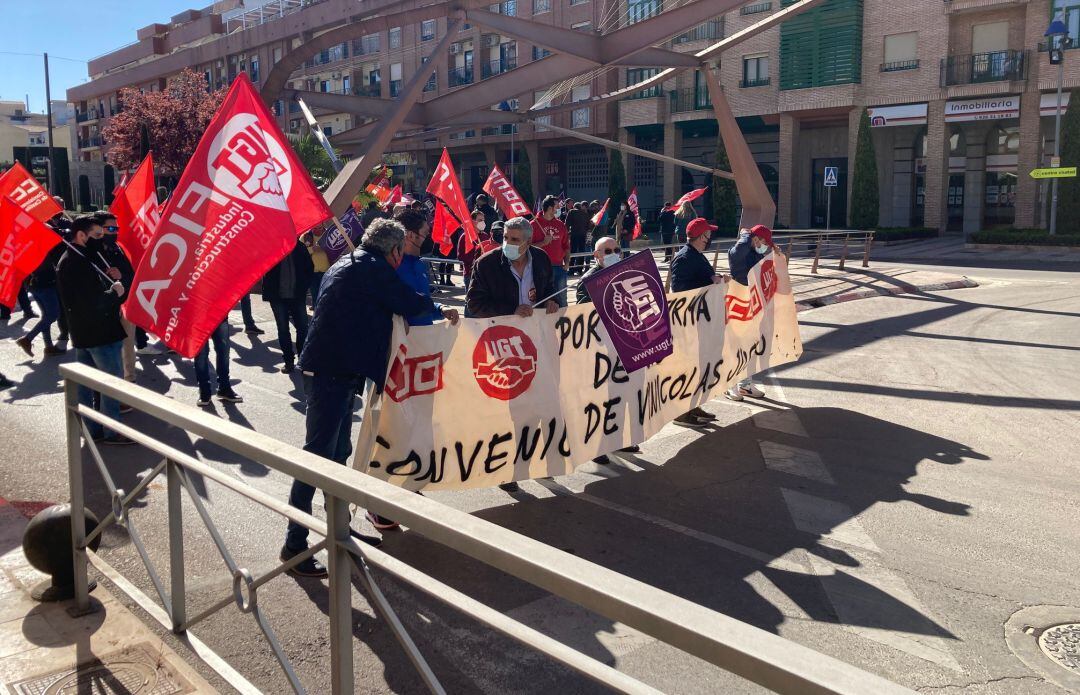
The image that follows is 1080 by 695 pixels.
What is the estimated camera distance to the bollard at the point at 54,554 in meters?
4.37

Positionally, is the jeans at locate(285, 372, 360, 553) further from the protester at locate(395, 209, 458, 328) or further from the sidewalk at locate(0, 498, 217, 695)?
the sidewalk at locate(0, 498, 217, 695)

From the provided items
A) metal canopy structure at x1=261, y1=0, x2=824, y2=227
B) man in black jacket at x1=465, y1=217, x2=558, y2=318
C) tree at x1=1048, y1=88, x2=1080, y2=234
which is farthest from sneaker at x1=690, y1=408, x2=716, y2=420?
tree at x1=1048, y1=88, x2=1080, y2=234

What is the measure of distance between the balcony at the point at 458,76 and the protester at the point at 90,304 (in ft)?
162

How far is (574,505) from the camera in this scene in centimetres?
633

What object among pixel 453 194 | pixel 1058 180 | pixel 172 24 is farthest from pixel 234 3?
pixel 453 194

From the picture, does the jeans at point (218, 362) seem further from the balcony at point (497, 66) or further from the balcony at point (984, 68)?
the balcony at point (497, 66)

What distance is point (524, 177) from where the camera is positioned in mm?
52281

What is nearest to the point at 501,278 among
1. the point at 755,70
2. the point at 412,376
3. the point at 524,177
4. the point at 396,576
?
the point at 412,376

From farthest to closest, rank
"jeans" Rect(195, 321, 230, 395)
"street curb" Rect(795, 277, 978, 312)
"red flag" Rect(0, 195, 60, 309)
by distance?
"street curb" Rect(795, 277, 978, 312) < "jeans" Rect(195, 321, 230, 395) < "red flag" Rect(0, 195, 60, 309)

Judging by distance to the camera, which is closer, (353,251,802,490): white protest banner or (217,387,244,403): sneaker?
(353,251,802,490): white protest banner

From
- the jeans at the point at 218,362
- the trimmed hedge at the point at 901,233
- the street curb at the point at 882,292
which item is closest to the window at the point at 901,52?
the trimmed hedge at the point at 901,233

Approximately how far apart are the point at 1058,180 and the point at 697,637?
38.5 meters

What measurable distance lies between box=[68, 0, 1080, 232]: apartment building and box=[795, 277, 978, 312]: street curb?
38.1 ft

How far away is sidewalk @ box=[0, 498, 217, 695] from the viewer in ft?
11.8
